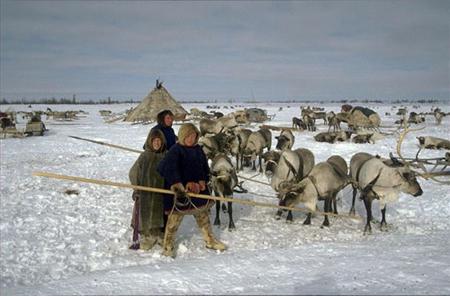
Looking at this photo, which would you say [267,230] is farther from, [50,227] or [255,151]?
[255,151]

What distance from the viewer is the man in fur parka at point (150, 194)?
19.4 feet

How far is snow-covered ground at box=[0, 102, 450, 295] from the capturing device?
13.8 ft

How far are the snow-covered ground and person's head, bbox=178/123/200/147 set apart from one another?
1635 millimetres

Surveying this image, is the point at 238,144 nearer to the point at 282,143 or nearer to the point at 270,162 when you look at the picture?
the point at 282,143

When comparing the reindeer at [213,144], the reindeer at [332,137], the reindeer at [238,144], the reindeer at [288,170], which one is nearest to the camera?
the reindeer at [288,170]

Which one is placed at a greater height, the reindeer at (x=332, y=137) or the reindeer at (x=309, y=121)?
the reindeer at (x=309, y=121)

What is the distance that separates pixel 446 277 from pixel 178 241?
3.78 metres

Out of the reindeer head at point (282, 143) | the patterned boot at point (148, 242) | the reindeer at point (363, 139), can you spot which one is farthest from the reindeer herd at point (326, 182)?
the reindeer at point (363, 139)

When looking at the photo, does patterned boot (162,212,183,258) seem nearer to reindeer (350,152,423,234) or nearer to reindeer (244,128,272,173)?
reindeer (350,152,423,234)

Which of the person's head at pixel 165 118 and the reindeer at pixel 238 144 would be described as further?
the reindeer at pixel 238 144

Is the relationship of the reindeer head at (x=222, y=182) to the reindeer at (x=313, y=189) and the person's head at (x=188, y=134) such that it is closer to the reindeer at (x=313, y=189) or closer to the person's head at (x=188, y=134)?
the reindeer at (x=313, y=189)

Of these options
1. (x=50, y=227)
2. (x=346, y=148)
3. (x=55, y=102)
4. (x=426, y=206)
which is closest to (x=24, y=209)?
(x=50, y=227)

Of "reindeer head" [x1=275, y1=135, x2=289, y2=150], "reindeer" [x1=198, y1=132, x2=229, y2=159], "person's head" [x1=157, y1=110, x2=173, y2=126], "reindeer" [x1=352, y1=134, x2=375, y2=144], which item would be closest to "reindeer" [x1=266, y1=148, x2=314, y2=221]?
"person's head" [x1=157, y1=110, x2=173, y2=126]

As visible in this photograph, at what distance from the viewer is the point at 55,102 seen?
358ft
